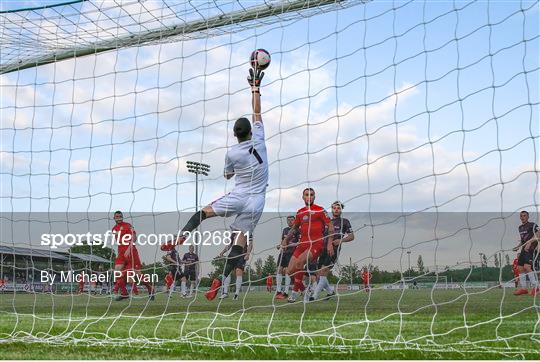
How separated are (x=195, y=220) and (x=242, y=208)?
1.41ft

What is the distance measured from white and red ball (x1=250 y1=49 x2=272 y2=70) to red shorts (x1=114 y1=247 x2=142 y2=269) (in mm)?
5503

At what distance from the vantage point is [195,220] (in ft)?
18.4

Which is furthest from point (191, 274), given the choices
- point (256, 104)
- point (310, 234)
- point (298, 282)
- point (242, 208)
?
point (256, 104)

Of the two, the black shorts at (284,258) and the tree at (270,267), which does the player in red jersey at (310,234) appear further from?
the black shorts at (284,258)

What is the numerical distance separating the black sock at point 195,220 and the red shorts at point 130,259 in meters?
4.78

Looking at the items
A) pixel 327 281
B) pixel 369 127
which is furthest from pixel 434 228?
pixel 327 281

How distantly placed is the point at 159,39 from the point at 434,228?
343 cm

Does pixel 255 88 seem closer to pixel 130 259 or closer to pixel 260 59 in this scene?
pixel 260 59

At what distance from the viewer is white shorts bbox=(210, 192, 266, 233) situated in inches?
219

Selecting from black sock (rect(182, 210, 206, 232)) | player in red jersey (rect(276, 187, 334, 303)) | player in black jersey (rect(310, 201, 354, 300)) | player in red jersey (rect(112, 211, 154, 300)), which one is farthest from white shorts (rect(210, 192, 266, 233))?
player in red jersey (rect(112, 211, 154, 300))

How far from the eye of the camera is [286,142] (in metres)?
5.46

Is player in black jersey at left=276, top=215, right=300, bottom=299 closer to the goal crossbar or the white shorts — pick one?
the white shorts

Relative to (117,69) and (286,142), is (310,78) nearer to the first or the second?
(286,142)

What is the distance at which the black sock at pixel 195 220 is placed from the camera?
557 cm
